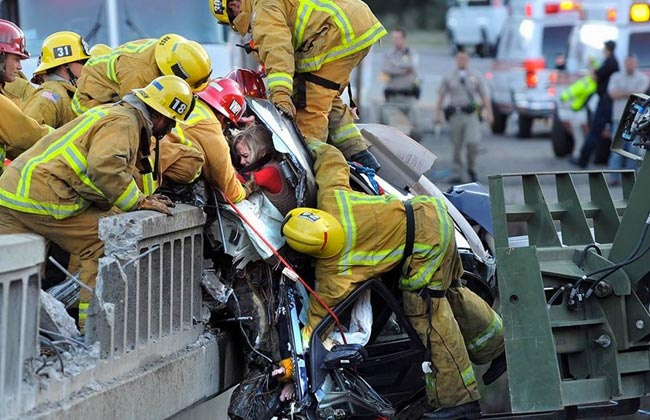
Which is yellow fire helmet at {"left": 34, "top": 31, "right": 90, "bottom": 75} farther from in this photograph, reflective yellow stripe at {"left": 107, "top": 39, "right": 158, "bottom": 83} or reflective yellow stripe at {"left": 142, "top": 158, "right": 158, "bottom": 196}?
→ reflective yellow stripe at {"left": 142, "top": 158, "right": 158, "bottom": 196}

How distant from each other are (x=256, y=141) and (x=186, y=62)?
1.99 feet

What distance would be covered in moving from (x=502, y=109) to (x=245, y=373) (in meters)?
20.8

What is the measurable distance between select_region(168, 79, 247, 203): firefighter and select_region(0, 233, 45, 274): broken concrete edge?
6.14 feet

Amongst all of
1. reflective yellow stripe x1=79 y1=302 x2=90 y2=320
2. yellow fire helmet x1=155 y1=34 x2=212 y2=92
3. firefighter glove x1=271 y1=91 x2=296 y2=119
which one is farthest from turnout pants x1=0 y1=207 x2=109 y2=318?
firefighter glove x1=271 y1=91 x2=296 y2=119

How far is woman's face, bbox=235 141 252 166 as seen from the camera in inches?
280

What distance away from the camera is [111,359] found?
18.4ft

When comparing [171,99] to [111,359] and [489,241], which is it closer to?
[111,359]

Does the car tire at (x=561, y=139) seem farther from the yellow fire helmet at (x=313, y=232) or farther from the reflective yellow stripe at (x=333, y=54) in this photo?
the yellow fire helmet at (x=313, y=232)

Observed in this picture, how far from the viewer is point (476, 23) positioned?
44.7 meters

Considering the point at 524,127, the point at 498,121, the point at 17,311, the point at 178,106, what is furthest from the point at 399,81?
the point at 17,311

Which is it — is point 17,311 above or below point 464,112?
above

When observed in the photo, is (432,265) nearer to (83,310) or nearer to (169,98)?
(169,98)

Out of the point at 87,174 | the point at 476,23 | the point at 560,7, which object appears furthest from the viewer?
the point at 476,23

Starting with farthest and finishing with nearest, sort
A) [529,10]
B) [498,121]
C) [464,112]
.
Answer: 1. [498,121]
2. [529,10]
3. [464,112]
